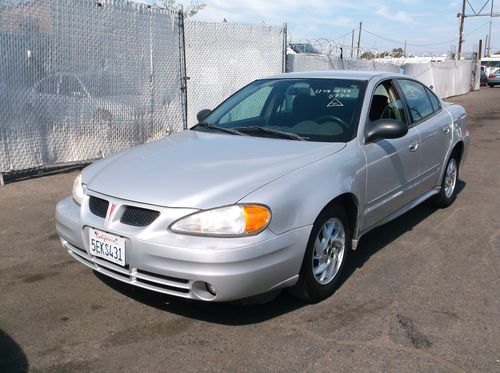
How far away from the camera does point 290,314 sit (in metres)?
3.38

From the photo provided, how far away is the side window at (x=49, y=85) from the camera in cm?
688

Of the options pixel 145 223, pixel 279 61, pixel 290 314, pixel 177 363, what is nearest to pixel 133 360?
pixel 177 363

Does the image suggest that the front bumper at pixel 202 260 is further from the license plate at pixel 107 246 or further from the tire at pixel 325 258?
the tire at pixel 325 258

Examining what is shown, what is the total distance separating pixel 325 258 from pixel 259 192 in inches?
33.5

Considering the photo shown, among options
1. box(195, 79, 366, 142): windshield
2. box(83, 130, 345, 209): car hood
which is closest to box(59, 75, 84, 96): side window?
box(195, 79, 366, 142): windshield

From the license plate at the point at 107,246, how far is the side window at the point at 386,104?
2.29m

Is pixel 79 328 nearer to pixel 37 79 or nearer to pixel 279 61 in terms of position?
pixel 37 79

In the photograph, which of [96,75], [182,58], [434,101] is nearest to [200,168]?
[434,101]

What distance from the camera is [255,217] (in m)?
2.93

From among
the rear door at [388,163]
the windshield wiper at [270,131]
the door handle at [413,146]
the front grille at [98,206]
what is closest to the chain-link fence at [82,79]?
Answer: the windshield wiper at [270,131]

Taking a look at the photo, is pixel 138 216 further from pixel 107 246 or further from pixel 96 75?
pixel 96 75

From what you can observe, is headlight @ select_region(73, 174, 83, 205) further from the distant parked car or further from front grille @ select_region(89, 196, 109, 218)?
the distant parked car

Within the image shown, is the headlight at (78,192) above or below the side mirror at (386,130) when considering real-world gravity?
below

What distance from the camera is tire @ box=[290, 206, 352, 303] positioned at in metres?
3.30
